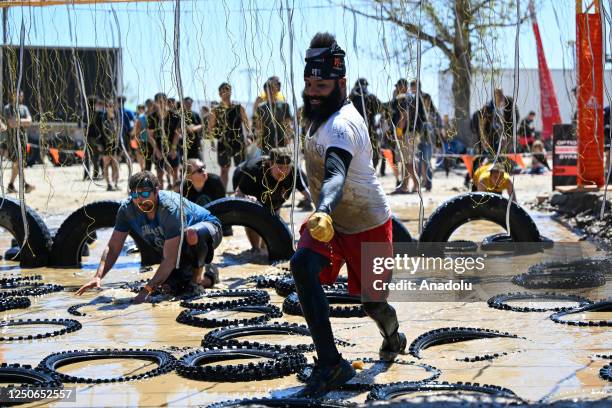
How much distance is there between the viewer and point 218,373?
5312mm

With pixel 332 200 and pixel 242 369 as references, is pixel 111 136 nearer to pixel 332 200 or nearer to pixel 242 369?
pixel 242 369

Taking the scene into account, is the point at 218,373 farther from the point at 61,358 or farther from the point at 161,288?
the point at 161,288

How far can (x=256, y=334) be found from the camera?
6.73m

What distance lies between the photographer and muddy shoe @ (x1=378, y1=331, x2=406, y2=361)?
573 centimetres

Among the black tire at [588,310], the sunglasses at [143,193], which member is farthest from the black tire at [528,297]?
the sunglasses at [143,193]

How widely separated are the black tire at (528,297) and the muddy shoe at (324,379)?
8.43ft

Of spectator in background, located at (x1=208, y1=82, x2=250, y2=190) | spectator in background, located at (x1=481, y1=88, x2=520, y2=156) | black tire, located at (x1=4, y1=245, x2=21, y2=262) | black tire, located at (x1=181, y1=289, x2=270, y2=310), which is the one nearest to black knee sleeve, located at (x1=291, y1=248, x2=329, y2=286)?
spectator in background, located at (x1=481, y1=88, x2=520, y2=156)

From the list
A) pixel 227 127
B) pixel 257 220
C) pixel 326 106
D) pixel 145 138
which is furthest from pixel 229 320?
pixel 145 138

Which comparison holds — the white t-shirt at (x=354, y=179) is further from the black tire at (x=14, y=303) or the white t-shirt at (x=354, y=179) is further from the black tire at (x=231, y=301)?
the black tire at (x=14, y=303)

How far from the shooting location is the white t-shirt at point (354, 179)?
5168 millimetres

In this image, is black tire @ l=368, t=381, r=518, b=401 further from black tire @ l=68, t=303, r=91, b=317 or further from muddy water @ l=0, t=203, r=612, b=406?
black tire @ l=68, t=303, r=91, b=317

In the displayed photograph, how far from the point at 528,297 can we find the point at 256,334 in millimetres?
2359

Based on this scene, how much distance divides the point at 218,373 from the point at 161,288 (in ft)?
9.74

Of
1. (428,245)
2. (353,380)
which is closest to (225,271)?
(428,245)
